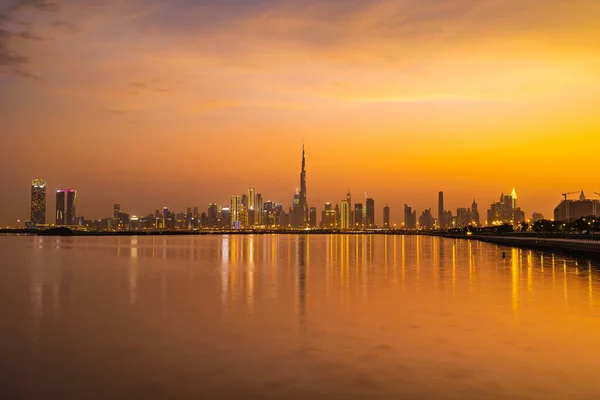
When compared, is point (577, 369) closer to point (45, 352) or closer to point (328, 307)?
point (328, 307)

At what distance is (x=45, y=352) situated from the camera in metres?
17.9

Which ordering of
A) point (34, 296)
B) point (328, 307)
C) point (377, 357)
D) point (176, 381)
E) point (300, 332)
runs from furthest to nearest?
point (34, 296)
point (328, 307)
point (300, 332)
point (377, 357)
point (176, 381)

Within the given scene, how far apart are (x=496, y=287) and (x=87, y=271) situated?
3305 centimetres

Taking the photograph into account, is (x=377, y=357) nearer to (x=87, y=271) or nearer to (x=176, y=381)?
(x=176, y=381)

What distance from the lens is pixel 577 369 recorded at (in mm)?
15453

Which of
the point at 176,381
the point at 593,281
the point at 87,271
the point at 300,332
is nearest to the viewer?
the point at 176,381

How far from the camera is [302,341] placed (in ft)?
63.2

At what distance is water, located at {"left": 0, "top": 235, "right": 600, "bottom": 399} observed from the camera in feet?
45.4

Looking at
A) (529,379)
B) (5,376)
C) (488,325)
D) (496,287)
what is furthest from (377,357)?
(496,287)

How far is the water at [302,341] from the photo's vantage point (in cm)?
1383

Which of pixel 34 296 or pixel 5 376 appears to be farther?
pixel 34 296

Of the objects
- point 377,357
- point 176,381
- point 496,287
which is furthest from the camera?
point 496,287

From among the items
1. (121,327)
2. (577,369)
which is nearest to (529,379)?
(577,369)

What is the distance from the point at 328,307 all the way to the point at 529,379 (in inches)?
514
